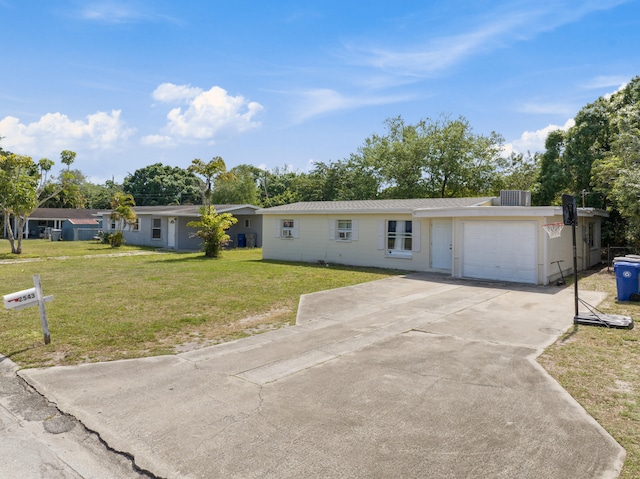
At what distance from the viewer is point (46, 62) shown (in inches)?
458

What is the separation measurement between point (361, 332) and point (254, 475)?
4.10 meters

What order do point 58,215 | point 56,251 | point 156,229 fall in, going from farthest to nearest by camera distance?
point 58,215 < point 156,229 < point 56,251

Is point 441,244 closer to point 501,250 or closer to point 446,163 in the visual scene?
point 501,250

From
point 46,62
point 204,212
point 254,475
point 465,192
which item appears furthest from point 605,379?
point 465,192

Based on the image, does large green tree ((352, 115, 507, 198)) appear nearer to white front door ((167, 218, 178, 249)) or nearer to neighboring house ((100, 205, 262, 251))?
neighboring house ((100, 205, 262, 251))

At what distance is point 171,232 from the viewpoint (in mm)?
25703

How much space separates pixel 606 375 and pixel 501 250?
844 centimetres

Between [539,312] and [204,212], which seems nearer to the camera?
[539,312]

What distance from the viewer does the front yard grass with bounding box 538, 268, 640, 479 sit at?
11.4ft

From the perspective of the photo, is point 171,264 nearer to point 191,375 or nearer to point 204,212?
point 204,212

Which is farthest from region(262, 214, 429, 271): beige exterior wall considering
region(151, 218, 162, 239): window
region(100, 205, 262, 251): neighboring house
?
region(151, 218, 162, 239): window

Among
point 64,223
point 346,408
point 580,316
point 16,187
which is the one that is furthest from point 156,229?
point 346,408

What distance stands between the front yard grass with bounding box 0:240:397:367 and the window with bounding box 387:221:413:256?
146 centimetres

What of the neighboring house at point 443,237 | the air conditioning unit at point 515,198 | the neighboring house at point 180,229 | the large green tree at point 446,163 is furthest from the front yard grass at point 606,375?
the large green tree at point 446,163
